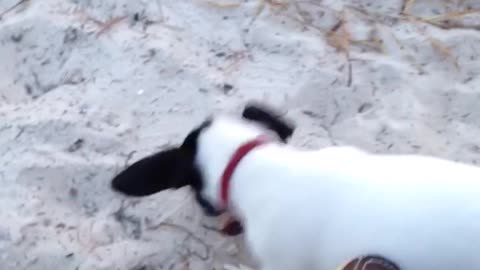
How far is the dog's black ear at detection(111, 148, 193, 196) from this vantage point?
2039 mm

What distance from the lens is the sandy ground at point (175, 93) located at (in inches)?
88.0

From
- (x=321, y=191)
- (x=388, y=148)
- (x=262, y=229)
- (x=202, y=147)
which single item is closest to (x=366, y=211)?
(x=321, y=191)

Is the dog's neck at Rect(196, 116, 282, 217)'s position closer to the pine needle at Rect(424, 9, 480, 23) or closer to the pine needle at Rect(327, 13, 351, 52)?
the pine needle at Rect(327, 13, 351, 52)

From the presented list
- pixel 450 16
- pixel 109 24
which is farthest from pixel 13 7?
pixel 450 16

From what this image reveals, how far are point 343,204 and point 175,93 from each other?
0.77 m

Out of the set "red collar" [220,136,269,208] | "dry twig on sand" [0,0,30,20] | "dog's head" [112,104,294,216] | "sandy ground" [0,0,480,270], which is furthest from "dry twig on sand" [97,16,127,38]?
"red collar" [220,136,269,208]

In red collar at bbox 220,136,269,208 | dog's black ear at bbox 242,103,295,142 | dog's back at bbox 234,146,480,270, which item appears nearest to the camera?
dog's back at bbox 234,146,480,270

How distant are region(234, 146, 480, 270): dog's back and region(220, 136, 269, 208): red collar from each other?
2cm

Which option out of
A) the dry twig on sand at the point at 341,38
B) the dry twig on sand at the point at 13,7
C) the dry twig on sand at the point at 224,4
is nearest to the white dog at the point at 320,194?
the dry twig on sand at the point at 341,38

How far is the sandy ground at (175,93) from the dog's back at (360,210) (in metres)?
0.29

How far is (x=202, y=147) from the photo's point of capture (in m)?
2.08

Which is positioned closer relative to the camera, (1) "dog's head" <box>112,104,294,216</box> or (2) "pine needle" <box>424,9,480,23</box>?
(1) "dog's head" <box>112,104,294,216</box>

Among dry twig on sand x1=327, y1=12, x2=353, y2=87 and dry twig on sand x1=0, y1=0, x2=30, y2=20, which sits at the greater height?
dry twig on sand x1=0, y1=0, x2=30, y2=20

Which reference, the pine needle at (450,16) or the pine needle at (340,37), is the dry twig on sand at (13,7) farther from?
the pine needle at (450,16)
